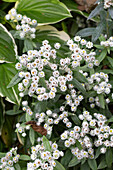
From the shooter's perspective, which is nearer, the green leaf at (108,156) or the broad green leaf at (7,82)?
the green leaf at (108,156)

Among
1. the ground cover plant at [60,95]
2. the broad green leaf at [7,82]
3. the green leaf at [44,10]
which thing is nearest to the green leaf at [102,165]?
the ground cover plant at [60,95]

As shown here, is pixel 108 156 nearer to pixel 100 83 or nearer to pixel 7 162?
pixel 100 83

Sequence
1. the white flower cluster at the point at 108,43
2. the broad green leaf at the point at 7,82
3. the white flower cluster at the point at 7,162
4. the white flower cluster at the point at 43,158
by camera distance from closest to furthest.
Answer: the white flower cluster at the point at 43,158 < the white flower cluster at the point at 7,162 < the white flower cluster at the point at 108,43 < the broad green leaf at the point at 7,82

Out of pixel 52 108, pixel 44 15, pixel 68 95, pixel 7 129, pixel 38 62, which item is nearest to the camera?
pixel 38 62

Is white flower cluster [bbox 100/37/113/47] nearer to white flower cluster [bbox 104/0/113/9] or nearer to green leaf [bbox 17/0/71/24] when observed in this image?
white flower cluster [bbox 104/0/113/9]

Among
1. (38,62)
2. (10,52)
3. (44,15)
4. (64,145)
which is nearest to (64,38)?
(44,15)

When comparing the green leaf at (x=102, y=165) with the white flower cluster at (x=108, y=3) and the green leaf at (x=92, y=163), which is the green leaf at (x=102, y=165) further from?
the white flower cluster at (x=108, y=3)

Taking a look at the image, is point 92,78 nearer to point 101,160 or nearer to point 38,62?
point 38,62
